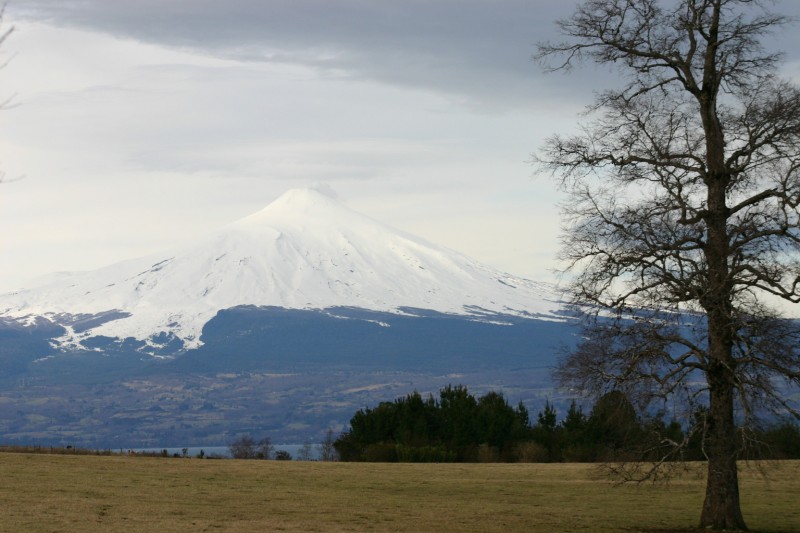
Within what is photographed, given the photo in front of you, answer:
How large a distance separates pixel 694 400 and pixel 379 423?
55919mm

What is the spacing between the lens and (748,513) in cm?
3450

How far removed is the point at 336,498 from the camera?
125ft

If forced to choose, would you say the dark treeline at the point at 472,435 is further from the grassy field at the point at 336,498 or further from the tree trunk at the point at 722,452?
the tree trunk at the point at 722,452

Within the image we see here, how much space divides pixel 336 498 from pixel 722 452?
14229 millimetres

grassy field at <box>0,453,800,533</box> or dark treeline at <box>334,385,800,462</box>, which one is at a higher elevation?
dark treeline at <box>334,385,800,462</box>

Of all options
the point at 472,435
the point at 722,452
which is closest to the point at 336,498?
the point at 722,452

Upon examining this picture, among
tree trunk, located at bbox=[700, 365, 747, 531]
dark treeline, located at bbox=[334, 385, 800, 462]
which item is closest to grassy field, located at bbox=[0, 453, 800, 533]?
tree trunk, located at bbox=[700, 365, 747, 531]

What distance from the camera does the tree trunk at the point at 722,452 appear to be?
27719 mm

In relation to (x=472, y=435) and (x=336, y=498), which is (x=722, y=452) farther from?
(x=472, y=435)

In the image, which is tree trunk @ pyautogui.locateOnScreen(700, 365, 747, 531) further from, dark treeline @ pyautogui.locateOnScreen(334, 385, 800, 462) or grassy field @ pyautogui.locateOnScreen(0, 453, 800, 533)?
dark treeline @ pyautogui.locateOnScreen(334, 385, 800, 462)

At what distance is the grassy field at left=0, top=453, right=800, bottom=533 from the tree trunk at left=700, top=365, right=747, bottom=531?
1308mm

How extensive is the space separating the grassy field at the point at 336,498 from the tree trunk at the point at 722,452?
131 cm

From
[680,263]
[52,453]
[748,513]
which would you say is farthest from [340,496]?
[52,453]

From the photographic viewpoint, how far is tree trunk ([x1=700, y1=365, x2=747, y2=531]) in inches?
1091
